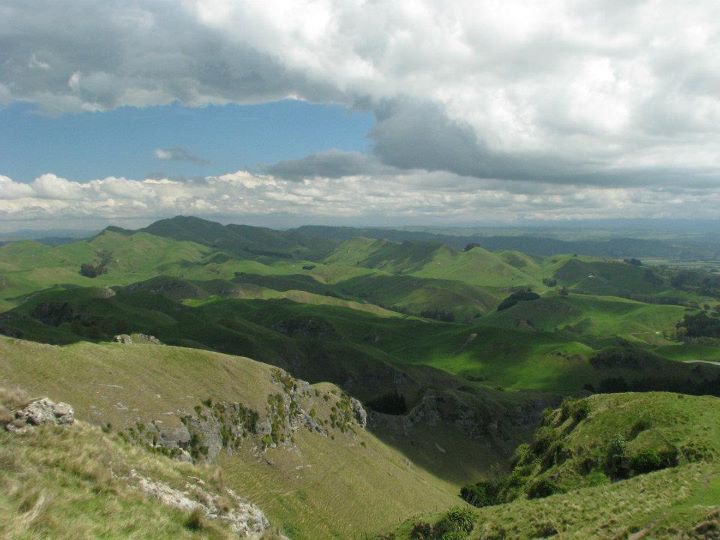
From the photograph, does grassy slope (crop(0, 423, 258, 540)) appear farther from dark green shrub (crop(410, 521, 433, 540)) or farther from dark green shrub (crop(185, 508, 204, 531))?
dark green shrub (crop(410, 521, 433, 540))

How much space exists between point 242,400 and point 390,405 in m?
67.6

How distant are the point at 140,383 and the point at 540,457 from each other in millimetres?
55796

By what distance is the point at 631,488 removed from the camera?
41.3m

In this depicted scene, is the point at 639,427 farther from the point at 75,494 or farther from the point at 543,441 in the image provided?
the point at 75,494

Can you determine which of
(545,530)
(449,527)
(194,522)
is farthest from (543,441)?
(194,522)

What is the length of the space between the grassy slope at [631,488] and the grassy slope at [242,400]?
1280 centimetres

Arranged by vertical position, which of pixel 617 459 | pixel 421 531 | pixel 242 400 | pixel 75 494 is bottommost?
pixel 421 531

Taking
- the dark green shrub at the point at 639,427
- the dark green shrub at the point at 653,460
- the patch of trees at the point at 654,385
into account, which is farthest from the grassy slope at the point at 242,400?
the patch of trees at the point at 654,385

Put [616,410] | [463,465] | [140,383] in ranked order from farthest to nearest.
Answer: [463,465], [616,410], [140,383]

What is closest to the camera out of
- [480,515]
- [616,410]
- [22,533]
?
[22,533]

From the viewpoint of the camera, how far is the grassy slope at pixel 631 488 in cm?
3038

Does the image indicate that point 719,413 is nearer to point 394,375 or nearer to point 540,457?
point 540,457

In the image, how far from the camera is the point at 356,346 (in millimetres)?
182125

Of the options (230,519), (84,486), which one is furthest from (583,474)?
(84,486)
